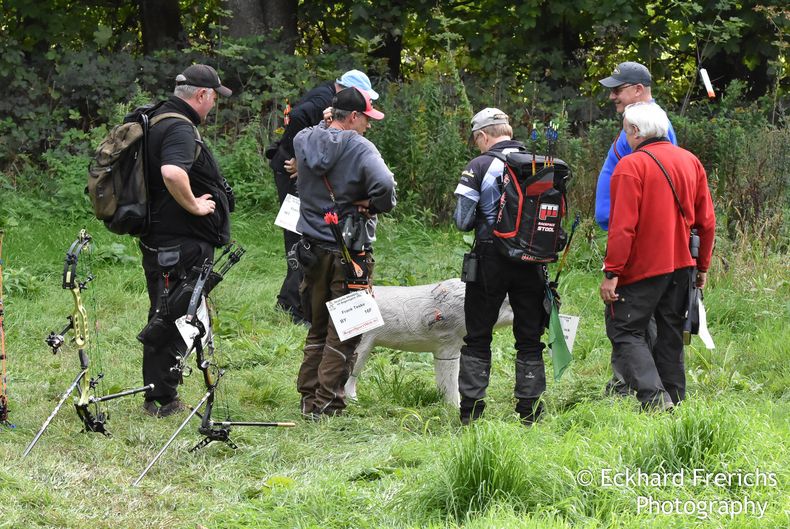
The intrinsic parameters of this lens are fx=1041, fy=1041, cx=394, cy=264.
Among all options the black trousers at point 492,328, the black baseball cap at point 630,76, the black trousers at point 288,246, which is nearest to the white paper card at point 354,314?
the black trousers at point 492,328

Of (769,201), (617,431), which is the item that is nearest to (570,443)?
(617,431)

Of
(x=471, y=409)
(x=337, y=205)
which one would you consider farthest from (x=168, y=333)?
(x=471, y=409)

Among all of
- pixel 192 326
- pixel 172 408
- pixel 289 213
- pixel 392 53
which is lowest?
pixel 172 408

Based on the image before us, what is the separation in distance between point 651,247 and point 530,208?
67 centimetres

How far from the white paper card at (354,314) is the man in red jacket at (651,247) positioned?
1272 millimetres

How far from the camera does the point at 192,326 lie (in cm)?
529

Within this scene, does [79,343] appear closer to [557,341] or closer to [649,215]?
[557,341]

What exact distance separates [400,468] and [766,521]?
1.68m

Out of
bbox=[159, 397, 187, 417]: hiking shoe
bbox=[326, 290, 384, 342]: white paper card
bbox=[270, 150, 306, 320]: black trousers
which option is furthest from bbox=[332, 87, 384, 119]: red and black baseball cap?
bbox=[270, 150, 306, 320]: black trousers

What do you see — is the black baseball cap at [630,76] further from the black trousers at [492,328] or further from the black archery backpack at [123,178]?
the black archery backpack at [123,178]

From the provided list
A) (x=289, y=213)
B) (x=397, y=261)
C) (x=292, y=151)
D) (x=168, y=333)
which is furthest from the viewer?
(x=397, y=261)

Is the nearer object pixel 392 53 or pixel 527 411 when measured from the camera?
pixel 527 411

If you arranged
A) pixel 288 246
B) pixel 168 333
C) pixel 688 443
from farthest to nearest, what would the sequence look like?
pixel 288 246 → pixel 168 333 → pixel 688 443

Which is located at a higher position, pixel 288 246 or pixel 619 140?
pixel 619 140
